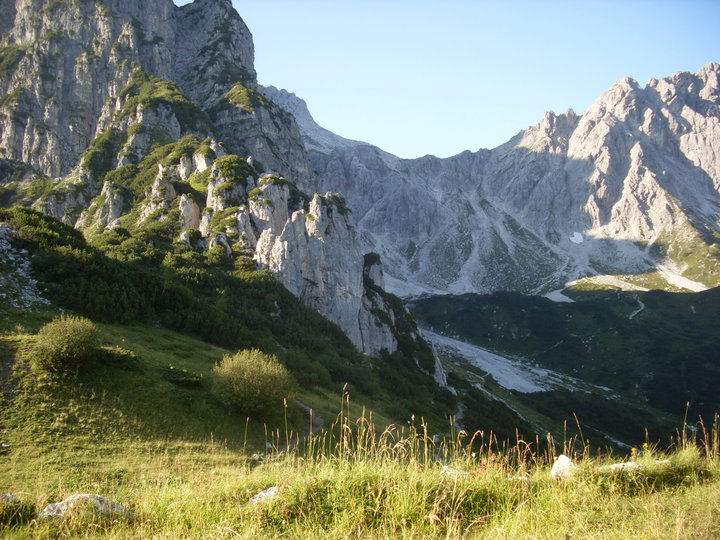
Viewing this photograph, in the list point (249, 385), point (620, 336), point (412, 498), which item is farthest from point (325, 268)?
A: point (620, 336)

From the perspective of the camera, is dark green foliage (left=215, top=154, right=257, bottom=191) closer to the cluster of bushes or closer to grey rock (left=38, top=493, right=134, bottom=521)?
the cluster of bushes

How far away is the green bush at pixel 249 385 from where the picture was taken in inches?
960

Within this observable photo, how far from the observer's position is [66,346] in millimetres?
20531

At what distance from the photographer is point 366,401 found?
142 ft

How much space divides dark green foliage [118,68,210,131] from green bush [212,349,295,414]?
350 ft

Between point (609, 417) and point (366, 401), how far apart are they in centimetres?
8804

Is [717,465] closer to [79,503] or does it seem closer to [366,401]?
[79,503]

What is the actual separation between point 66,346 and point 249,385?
9.46 meters

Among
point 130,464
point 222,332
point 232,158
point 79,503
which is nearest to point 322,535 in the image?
point 79,503

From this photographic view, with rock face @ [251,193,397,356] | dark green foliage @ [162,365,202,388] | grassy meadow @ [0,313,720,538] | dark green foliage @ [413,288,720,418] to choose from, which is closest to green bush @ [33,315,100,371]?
dark green foliage @ [162,365,202,388]

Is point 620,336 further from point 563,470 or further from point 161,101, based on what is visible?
point 563,470

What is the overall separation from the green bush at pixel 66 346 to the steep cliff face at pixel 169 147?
3290 centimetres

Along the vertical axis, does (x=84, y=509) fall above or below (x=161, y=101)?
below

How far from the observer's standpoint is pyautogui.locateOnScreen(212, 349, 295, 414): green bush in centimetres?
2439
